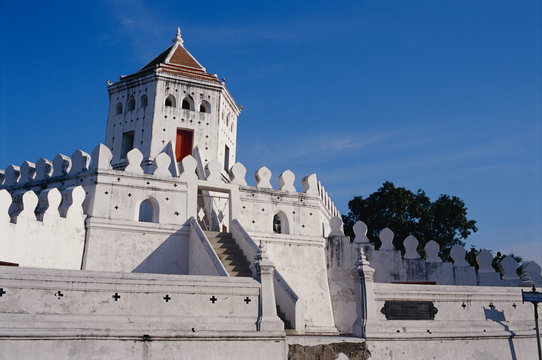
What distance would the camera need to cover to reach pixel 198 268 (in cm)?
1445

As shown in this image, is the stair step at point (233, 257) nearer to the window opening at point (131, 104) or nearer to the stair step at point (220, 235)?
the stair step at point (220, 235)

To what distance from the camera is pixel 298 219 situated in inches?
718

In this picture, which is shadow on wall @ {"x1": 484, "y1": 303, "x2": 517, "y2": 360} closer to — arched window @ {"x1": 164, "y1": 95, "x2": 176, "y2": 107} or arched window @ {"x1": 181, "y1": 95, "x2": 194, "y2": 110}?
arched window @ {"x1": 181, "y1": 95, "x2": 194, "y2": 110}

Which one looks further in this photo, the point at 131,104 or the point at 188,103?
the point at 188,103

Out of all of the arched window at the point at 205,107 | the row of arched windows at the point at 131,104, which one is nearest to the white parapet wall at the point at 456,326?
the arched window at the point at 205,107

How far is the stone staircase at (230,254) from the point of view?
1339 centimetres

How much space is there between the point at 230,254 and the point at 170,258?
6.92 feet

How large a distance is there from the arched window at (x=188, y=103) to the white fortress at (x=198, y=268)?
50 mm

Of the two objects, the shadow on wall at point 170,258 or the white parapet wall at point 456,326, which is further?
the shadow on wall at point 170,258

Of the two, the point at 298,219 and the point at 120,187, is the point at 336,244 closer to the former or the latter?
the point at 298,219

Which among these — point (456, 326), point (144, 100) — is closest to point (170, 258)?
point (456, 326)

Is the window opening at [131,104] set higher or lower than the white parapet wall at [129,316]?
higher

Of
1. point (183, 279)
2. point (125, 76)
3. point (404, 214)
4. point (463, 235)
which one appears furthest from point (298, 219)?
point (463, 235)

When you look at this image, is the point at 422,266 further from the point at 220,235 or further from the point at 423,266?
the point at 220,235
